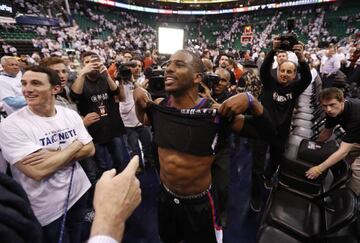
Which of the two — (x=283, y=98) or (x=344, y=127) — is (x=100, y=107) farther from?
(x=344, y=127)

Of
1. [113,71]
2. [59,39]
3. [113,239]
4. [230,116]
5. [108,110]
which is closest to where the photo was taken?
[113,239]

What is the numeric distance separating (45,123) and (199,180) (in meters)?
1.28

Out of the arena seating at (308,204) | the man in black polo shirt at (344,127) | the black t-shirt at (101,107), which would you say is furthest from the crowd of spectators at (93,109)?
the man in black polo shirt at (344,127)

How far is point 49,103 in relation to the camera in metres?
1.84

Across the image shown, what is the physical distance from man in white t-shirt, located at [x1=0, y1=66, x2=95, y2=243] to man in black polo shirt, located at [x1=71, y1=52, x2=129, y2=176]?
86cm

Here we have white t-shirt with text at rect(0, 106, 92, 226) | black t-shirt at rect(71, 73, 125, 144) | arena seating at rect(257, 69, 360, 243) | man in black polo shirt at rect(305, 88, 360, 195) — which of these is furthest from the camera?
black t-shirt at rect(71, 73, 125, 144)

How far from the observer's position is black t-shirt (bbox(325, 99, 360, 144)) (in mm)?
2381

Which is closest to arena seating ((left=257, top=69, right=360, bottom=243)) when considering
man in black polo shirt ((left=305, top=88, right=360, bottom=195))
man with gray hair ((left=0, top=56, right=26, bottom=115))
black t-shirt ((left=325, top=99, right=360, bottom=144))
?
man in black polo shirt ((left=305, top=88, right=360, bottom=195))

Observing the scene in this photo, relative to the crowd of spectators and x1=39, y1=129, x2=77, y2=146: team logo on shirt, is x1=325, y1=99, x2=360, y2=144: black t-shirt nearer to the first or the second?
the crowd of spectators

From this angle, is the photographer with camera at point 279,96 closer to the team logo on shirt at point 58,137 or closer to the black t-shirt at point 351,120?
the black t-shirt at point 351,120

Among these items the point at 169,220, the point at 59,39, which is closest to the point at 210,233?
the point at 169,220

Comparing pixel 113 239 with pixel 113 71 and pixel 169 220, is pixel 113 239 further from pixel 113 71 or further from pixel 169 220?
pixel 113 71

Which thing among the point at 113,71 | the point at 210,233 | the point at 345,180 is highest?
the point at 113,71

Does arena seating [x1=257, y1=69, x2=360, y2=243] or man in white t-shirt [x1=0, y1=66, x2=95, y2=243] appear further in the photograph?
arena seating [x1=257, y1=69, x2=360, y2=243]
